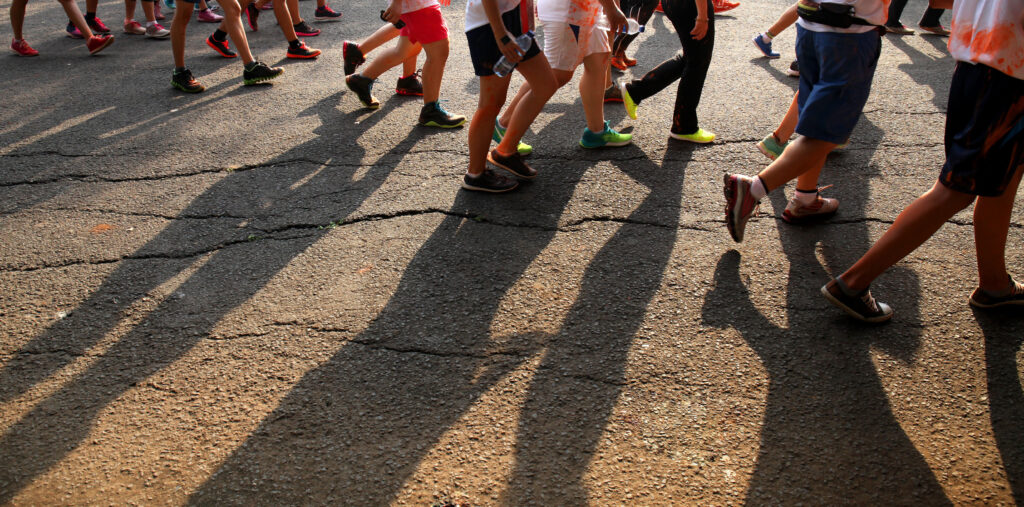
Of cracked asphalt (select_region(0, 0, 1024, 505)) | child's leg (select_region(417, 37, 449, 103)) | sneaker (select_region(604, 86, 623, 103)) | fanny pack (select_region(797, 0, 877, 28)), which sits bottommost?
cracked asphalt (select_region(0, 0, 1024, 505))

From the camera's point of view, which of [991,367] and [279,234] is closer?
[991,367]

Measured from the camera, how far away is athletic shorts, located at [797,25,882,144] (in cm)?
304

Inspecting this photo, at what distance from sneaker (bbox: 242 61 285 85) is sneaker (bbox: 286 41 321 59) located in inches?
29.9

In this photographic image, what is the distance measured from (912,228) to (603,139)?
2303 millimetres

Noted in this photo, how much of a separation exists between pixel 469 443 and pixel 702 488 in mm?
751

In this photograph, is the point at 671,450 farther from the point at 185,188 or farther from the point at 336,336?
the point at 185,188

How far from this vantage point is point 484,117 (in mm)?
3871

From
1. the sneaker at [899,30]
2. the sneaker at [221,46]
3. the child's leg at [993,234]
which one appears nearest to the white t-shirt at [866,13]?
the child's leg at [993,234]

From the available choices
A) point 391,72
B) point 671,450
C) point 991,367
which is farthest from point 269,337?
point 391,72

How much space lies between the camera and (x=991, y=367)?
261 centimetres

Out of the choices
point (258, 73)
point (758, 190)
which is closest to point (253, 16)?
point (258, 73)

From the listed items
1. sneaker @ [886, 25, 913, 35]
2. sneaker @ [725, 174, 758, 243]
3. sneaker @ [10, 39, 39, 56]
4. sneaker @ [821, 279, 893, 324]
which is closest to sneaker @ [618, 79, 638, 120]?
sneaker @ [725, 174, 758, 243]

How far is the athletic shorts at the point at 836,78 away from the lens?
120 inches

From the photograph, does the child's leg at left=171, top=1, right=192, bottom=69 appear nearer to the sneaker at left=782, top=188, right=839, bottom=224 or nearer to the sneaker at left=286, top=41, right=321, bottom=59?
the sneaker at left=286, top=41, right=321, bottom=59
